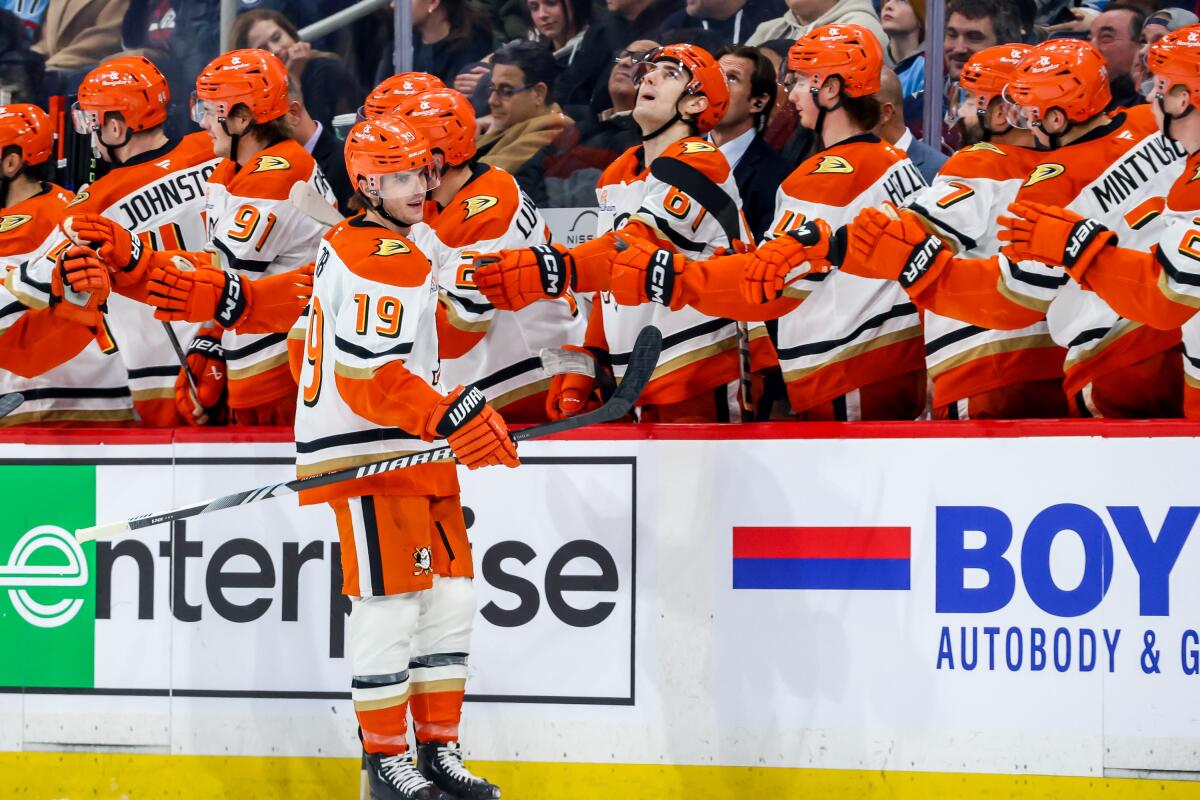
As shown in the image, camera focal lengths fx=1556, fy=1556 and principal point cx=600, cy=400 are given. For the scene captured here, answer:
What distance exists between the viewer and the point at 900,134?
4.88 meters

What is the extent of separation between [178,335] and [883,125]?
2249 mm

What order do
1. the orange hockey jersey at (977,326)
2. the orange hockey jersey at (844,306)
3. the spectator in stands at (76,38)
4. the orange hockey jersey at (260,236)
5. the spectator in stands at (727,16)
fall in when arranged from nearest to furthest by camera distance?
the orange hockey jersey at (977,326) < the orange hockey jersey at (844,306) < the orange hockey jersey at (260,236) < the spectator in stands at (727,16) < the spectator in stands at (76,38)

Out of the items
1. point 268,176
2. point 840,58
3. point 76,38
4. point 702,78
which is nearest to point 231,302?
point 268,176

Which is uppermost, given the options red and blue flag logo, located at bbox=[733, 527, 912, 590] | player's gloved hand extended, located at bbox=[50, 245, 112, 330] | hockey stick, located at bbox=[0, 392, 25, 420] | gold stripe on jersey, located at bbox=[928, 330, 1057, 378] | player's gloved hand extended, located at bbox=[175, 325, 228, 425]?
player's gloved hand extended, located at bbox=[50, 245, 112, 330]

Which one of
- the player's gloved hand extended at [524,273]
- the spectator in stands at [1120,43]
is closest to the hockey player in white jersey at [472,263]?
the player's gloved hand extended at [524,273]

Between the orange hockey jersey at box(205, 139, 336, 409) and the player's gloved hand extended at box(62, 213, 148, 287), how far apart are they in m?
0.34

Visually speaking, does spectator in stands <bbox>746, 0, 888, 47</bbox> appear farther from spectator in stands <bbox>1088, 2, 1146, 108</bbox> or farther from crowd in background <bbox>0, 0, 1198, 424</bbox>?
spectator in stands <bbox>1088, 2, 1146, 108</bbox>

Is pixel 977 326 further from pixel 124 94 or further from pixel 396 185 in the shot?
pixel 124 94

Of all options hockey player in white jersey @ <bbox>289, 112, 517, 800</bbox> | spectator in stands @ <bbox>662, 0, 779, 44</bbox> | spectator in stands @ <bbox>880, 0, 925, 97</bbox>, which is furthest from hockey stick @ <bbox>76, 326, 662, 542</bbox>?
spectator in stands @ <bbox>662, 0, 779, 44</bbox>

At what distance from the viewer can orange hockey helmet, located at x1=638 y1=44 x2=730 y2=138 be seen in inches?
163

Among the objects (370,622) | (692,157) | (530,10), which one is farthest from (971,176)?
(530,10)

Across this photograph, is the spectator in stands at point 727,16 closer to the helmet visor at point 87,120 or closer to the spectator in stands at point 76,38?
the helmet visor at point 87,120

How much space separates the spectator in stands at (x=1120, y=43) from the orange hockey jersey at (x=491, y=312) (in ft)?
5.97

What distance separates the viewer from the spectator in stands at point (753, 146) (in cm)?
474
